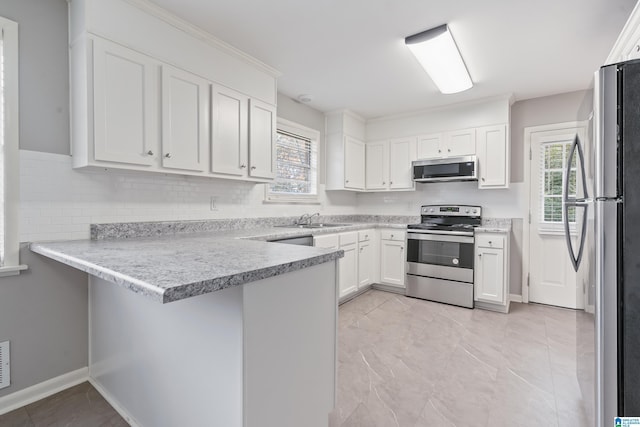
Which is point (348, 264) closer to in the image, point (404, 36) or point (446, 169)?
point (446, 169)

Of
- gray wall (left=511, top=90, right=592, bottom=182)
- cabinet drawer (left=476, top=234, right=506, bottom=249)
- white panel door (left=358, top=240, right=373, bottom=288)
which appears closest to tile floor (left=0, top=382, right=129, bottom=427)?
white panel door (left=358, top=240, right=373, bottom=288)

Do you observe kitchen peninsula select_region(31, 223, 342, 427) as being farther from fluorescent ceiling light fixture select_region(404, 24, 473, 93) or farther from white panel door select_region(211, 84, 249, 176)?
fluorescent ceiling light fixture select_region(404, 24, 473, 93)

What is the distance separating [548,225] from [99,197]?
15.0 ft

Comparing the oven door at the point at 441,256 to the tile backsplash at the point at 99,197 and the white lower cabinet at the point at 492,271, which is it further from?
the tile backsplash at the point at 99,197

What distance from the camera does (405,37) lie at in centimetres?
240

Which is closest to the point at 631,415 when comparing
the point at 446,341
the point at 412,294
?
the point at 446,341

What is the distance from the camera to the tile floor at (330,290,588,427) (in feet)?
5.58

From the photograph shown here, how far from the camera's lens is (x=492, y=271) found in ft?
11.2

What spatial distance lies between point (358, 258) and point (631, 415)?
2.79 meters

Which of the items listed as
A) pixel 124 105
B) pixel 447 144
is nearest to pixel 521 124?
pixel 447 144

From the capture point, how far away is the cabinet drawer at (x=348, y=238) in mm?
3502

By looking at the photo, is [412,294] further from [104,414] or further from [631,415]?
[104,414]

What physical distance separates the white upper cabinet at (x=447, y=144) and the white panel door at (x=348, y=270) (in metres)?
1.64

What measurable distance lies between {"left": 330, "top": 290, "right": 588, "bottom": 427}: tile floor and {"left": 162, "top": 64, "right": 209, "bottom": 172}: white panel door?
1.92 m
